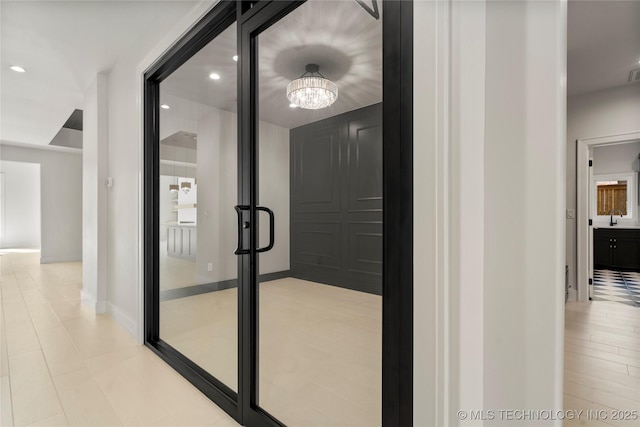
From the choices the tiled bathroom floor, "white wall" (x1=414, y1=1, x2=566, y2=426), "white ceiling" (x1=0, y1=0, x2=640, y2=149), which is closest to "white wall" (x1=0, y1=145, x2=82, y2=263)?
"white ceiling" (x1=0, y1=0, x2=640, y2=149)

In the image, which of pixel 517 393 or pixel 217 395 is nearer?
pixel 517 393

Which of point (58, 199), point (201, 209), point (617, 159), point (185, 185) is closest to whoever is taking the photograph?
point (201, 209)

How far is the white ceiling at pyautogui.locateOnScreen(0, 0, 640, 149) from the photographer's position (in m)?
1.24

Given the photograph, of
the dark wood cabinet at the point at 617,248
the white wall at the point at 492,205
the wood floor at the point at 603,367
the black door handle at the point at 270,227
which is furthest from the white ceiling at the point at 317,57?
the dark wood cabinet at the point at 617,248

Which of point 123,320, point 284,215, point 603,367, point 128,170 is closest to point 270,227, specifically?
point 284,215

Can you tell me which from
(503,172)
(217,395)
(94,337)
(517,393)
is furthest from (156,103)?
(517,393)

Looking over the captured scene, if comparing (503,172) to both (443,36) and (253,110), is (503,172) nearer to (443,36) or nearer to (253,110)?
(443,36)

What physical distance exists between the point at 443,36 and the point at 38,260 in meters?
9.88

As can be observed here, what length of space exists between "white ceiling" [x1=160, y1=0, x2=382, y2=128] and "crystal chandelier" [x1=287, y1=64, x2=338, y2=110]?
2 centimetres

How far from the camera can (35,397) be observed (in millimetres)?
1788

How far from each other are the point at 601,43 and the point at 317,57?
3280 millimetres

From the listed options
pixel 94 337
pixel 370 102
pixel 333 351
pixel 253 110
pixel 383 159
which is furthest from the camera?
pixel 94 337

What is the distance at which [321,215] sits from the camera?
137 cm

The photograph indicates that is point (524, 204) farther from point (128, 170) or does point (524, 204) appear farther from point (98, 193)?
point (98, 193)
